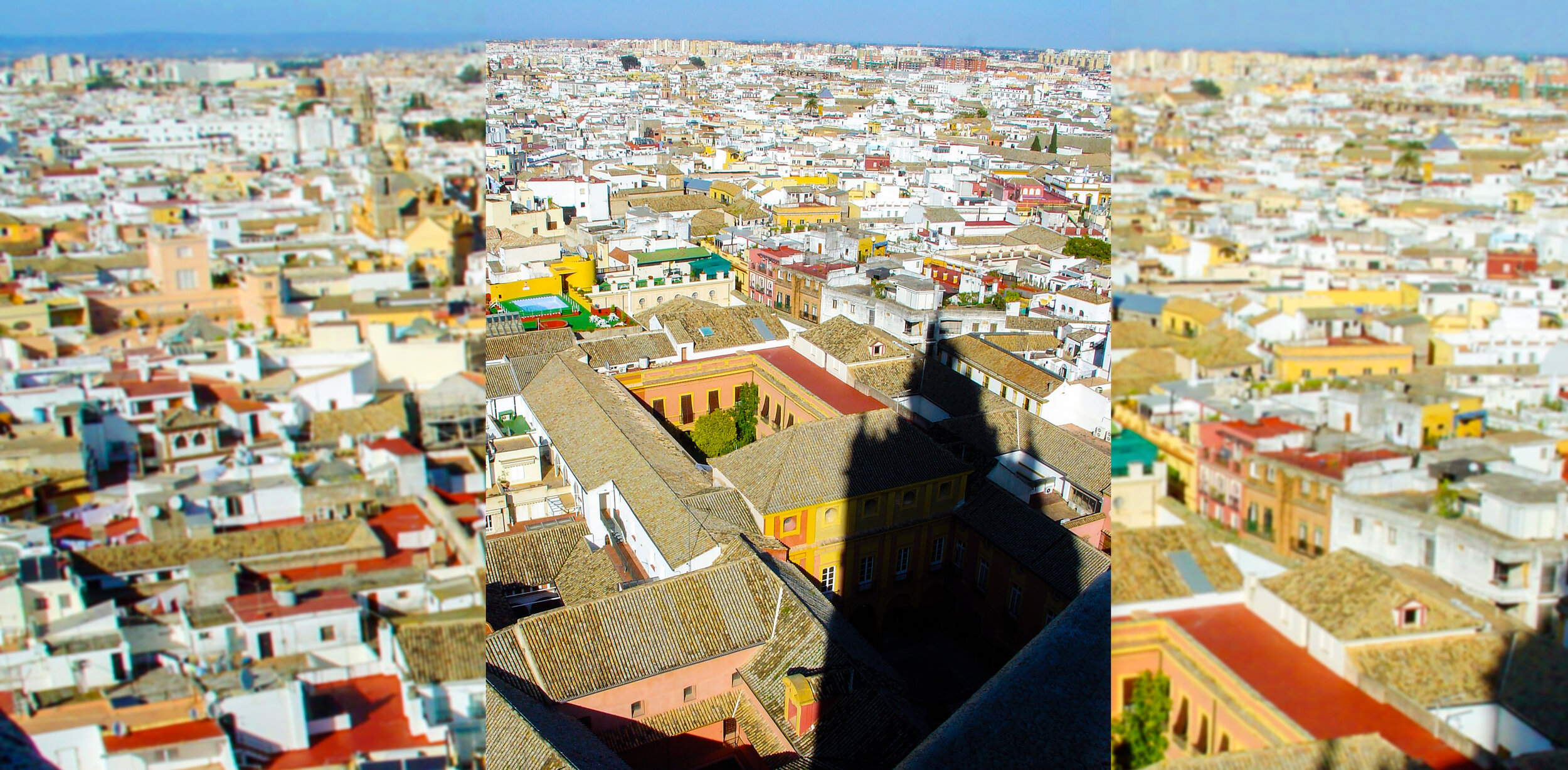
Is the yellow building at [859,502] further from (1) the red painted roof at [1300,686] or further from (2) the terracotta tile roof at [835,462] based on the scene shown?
(1) the red painted roof at [1300,686]

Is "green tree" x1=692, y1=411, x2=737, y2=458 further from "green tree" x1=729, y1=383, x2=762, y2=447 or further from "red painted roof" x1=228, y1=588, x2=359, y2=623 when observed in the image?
"red painted roof" x1=228, y1=588, x2=359, y2=623

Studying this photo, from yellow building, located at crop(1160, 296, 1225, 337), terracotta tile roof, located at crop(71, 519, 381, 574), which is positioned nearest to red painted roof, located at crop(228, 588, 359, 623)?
terracotta tile roof, located at crop(71, 519, 381, 574)

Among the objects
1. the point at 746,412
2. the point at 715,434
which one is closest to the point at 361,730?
the point at 715,434

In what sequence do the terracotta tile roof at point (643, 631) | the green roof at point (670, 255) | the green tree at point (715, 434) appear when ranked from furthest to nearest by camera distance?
the green roof at point (670, 255) → the green tree at point (715, 434) → the terracotta tile roof at point (643, 631)

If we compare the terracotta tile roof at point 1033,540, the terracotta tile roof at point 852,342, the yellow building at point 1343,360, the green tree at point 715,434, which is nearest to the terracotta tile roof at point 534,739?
the terracotta tile roof at point 1033,540

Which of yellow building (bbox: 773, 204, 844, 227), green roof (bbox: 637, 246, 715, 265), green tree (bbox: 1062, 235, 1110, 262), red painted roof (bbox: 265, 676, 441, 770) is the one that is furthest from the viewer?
yellow building (bbox: 773, 204, 844, 227)

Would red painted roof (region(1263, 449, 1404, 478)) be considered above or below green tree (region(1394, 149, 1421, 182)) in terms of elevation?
below

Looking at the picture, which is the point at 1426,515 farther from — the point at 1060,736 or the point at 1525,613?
the point at 1060,736
